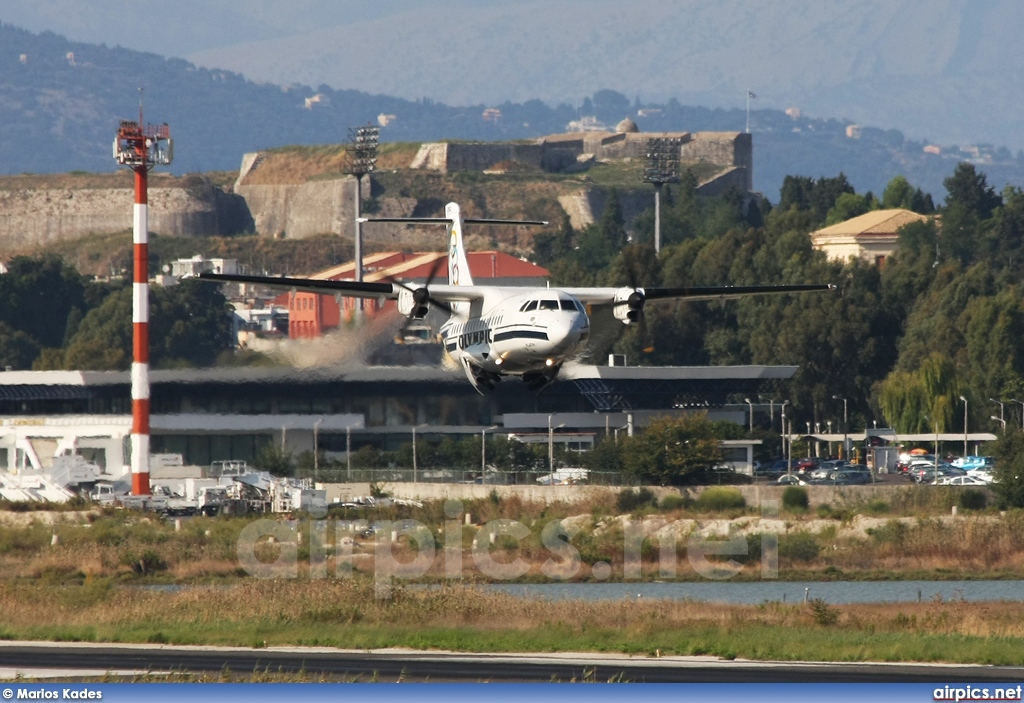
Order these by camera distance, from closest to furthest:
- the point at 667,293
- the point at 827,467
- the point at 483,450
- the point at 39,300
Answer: the point at 667,293, the point at 483,450, the point at 827,467, the point at 39,300

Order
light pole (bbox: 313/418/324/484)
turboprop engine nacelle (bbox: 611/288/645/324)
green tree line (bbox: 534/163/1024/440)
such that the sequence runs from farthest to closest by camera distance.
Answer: green tree line (bbox: 534/163/1024/440) → light pole (bbox: 313/418/324/484) → turboprop engine nacelle (bbox: 611/288/645/324)

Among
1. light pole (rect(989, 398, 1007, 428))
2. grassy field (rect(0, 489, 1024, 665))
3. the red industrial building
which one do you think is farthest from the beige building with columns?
grassy field (rect(0, 489, 1024, 665))

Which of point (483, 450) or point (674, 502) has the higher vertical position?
point (483, 450)

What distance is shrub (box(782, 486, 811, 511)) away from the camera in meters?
85.3

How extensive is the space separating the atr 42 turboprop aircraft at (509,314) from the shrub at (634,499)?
31582mm

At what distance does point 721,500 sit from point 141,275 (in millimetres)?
29774

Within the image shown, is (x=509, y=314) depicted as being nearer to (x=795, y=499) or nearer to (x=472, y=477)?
(x=795, y=499)

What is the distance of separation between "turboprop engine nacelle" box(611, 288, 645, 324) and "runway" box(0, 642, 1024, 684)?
39.6ft

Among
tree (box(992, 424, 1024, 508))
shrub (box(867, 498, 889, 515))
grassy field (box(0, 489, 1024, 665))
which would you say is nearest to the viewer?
grassy field (box(0, 489, 1024, 665))

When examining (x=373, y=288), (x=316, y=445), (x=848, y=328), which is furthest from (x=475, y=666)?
(x=848, y=328)

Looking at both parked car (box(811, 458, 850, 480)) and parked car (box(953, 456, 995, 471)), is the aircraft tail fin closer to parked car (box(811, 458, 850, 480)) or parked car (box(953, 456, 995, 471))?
parked car (box(811, 458, 850, 480))

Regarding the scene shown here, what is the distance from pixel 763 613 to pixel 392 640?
1155cm

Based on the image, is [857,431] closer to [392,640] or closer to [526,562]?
[526,562]

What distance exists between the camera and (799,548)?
249ft
